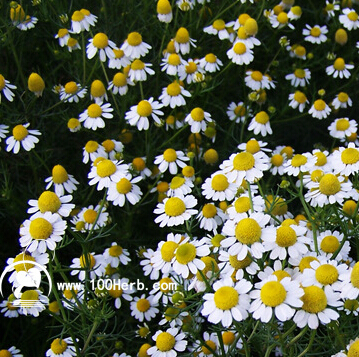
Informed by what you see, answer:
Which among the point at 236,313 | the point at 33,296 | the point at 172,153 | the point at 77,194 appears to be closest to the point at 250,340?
the point at 236,313

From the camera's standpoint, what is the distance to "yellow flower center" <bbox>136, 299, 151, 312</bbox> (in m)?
2.05

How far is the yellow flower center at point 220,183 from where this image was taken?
6.31 ft

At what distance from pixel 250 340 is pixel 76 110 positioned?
1430mm

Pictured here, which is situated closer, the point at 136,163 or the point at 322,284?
the point at 322,284

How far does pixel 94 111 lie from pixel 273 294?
1.29m

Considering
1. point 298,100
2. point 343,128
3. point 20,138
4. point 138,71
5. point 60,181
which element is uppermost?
point 138,71

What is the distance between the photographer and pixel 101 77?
109 inches

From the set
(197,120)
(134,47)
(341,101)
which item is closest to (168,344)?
(197,120)

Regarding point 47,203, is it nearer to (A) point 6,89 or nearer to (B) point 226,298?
(B) point 226,298

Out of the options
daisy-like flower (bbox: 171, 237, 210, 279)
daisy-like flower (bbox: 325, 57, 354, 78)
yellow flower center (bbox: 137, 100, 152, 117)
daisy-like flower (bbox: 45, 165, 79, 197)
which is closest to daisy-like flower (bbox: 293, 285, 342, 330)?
daisy-like flower (bbox: 171, 237, 210, 279)

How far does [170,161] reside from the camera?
2.25 meters

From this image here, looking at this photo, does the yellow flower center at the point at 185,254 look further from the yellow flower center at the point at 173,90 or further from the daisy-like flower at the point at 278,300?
the yellow flower center at the point at 173,90

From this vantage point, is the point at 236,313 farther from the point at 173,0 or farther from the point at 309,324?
the point at 173,0

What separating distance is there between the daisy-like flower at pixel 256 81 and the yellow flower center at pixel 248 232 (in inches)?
48.1
